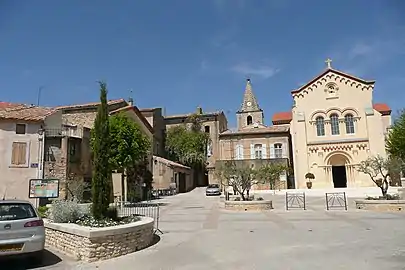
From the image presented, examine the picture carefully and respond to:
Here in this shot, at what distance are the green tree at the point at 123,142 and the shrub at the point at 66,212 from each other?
11.4 meters

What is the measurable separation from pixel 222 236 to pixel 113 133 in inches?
520

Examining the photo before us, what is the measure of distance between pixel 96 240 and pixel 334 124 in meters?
36.2

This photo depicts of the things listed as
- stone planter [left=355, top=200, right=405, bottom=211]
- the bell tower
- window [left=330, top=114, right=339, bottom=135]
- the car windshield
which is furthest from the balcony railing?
→ the bell tower

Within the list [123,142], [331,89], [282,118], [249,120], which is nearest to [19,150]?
[123,142]

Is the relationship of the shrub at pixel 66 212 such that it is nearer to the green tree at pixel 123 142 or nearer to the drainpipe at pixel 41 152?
the green tree at pixel 123 142

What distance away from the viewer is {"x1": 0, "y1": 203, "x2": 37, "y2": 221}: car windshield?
7.61m

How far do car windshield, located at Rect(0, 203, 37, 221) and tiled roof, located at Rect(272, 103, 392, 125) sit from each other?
40.7m

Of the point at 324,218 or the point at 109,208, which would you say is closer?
the point at 109,208

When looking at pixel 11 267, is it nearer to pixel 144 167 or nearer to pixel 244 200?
pixel 244 200

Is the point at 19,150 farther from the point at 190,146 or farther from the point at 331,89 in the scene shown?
the point at 331,89

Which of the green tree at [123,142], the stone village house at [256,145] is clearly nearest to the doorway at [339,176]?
the stone village house at [256,145]

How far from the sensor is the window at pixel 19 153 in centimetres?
2200

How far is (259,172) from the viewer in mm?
22969

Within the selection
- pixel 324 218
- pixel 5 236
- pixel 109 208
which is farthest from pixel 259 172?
pixel 5 236
